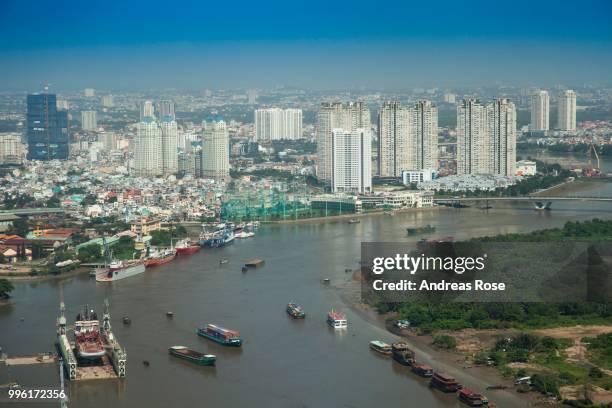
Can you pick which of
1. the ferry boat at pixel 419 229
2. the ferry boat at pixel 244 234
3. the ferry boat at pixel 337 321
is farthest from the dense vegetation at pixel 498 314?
the ferry boat at pixel 244 234

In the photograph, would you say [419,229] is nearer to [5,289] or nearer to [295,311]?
[295,311]

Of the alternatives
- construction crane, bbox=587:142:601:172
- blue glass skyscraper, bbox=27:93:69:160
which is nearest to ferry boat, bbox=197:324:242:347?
construction crane, bbox=587:142:601:172

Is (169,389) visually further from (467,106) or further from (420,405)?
(467,106)

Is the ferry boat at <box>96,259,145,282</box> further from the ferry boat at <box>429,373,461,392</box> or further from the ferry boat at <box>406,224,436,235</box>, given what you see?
the ferry boat at <box>429,373,461,392</box>

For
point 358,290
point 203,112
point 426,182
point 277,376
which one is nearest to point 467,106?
point 426,182

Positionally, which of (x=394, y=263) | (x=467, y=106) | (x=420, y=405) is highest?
(x=467, y=106)

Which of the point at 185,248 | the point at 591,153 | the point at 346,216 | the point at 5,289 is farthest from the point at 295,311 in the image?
the point at 591,153

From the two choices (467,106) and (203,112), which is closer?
(467,106)
